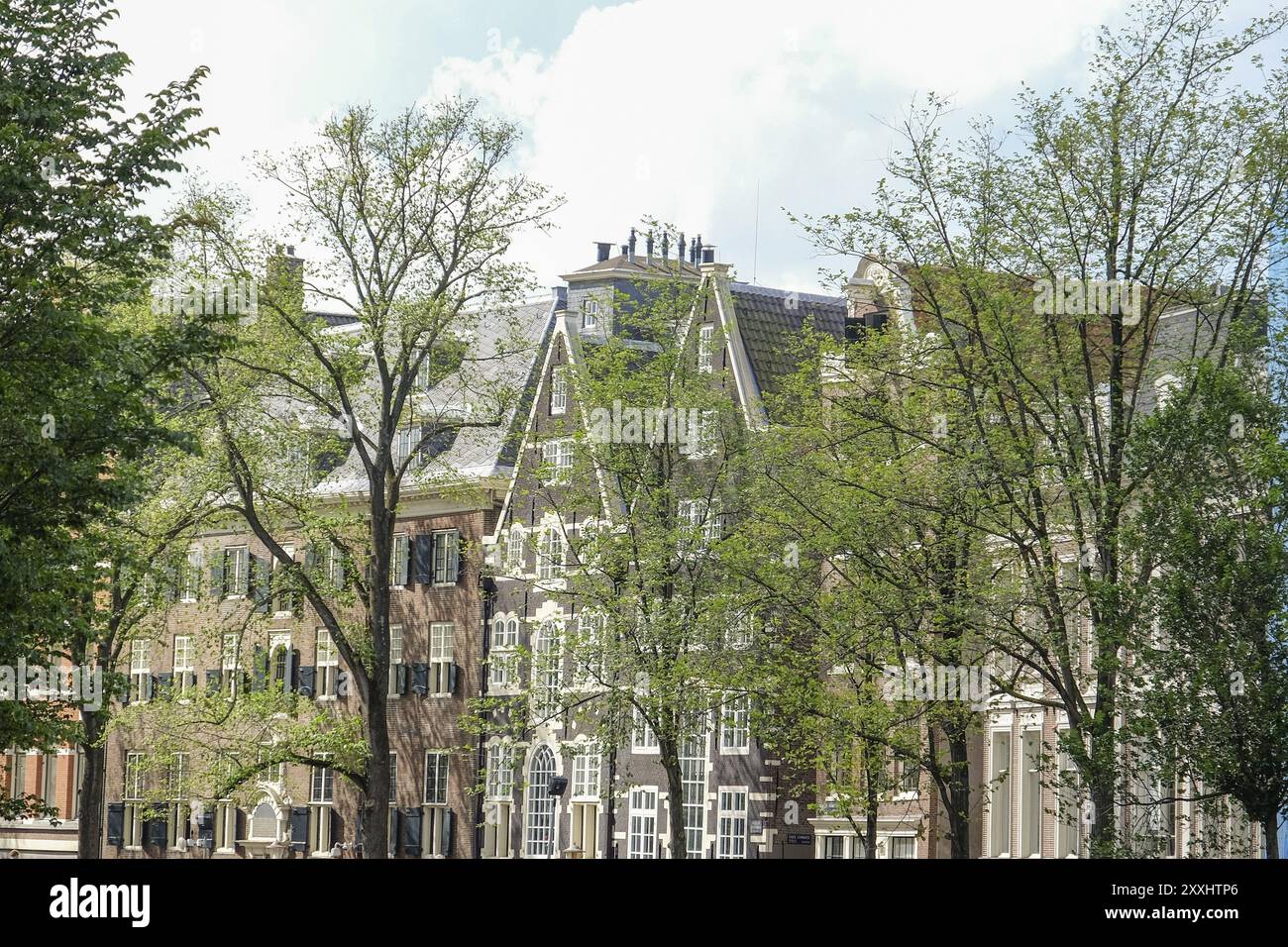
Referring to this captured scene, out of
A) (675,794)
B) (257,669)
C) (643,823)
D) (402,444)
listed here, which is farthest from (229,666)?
(675,794)

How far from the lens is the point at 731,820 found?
188 ft

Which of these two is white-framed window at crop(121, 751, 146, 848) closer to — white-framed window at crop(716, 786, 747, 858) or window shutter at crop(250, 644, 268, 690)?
window shutter at crop(250, 644, 268, 690)

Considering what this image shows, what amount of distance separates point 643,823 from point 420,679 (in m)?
11.5

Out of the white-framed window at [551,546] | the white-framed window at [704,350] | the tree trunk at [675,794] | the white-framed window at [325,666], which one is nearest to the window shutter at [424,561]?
the white-framed window at [325,666]

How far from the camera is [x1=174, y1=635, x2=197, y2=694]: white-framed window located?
76.1 metres

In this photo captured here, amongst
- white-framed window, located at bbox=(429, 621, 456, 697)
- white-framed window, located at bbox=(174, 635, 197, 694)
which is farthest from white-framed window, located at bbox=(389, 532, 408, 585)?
white-framed window, located at bbox=(174, 635, 197, 694)

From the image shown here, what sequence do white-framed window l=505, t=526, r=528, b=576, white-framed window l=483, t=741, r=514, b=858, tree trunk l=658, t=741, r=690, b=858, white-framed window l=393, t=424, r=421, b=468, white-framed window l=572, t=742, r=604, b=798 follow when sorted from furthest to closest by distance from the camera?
white-framed window l=393, t=424, r=421, b=468 < white-framed window l=483, t=741, r=514, b=858 < white-framed window l=505, t=526, r=528, b=576 < white-framed window l=572, t=742, r=604, b=798 < tree trunk l=658, t=741, r=690, b=858

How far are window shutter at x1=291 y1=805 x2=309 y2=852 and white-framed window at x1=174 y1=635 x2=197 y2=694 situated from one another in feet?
28.3

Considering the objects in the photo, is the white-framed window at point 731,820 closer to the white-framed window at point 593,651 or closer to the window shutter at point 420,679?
the white-framed window at point 593,651

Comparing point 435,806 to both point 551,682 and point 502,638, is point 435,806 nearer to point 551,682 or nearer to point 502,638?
point 502,638

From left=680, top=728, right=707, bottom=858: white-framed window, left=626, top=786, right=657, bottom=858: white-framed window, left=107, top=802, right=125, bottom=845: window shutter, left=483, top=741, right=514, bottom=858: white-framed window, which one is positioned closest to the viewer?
left=680, top=728, right=707, bottom=858: white-framed window

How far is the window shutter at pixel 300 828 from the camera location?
68875mm

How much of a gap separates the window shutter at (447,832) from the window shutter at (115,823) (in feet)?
56.2
